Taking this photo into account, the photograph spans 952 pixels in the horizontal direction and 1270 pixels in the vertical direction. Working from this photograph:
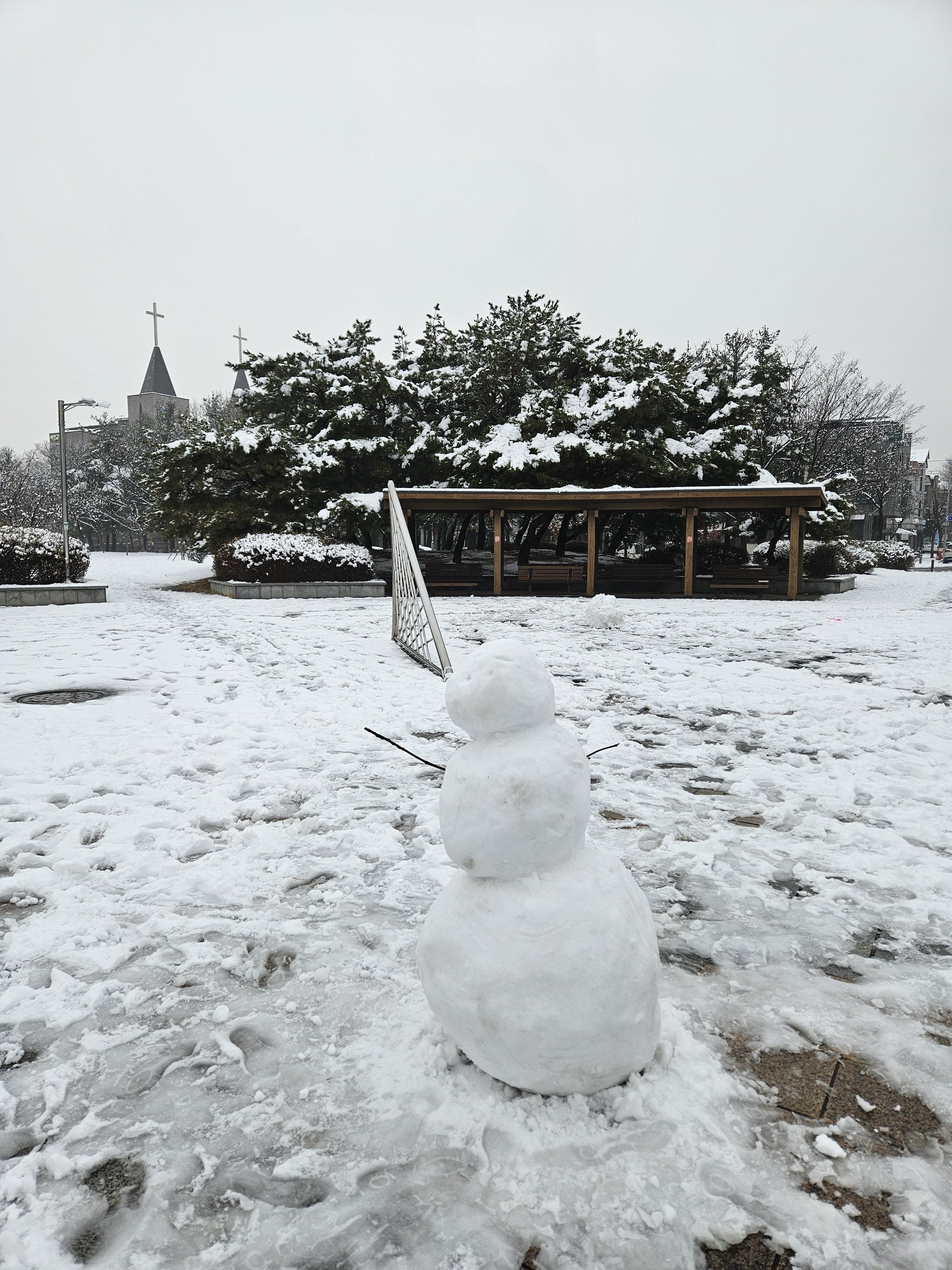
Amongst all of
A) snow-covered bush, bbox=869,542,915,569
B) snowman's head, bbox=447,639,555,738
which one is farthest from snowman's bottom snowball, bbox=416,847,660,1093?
snow-covered bush, bbox=869,542,915,569

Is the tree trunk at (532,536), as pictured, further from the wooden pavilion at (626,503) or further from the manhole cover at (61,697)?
the manhole cover at (61,697)

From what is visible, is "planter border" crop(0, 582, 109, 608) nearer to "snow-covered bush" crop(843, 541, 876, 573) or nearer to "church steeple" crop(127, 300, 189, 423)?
"snow-covered bush" crop(843, 541, 876, 573)

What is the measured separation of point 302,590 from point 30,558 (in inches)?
226

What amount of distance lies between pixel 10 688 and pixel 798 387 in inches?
1187

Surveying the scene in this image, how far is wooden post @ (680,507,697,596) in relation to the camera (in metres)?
16.9

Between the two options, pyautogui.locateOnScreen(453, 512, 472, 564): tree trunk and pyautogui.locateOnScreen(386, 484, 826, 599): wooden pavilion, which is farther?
pyautogui.locateOnScreen(453, 512, 472, 564): tree trunk

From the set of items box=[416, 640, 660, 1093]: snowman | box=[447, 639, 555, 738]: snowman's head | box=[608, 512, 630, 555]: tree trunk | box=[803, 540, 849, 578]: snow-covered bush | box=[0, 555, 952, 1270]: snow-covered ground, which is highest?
box=[608, 512, 630, 555]: tree trunk

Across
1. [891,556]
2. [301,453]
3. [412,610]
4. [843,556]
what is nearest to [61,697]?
[412,610]

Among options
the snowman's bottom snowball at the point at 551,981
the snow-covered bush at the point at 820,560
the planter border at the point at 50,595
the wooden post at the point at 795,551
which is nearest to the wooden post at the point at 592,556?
the wooden post at the point at 795,551

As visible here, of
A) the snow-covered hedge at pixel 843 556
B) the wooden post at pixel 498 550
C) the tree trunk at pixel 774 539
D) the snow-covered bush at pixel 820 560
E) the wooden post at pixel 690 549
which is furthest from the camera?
the tree trunk at pixel 774 539

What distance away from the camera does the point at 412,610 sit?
8359 mm

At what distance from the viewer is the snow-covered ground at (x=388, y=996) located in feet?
4.73

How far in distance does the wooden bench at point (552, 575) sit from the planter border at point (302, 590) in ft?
14.6

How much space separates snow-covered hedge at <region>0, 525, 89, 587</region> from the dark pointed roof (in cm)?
5784
